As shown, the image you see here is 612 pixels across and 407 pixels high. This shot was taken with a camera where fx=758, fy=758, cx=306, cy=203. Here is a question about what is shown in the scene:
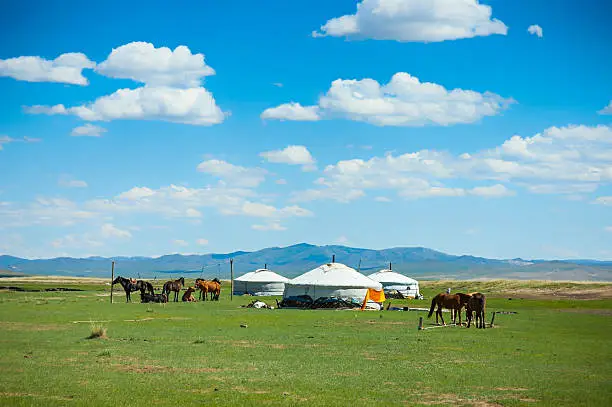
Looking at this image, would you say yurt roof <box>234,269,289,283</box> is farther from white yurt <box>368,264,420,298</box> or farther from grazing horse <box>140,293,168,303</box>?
grazing horse <box>140,293,168,303</box>

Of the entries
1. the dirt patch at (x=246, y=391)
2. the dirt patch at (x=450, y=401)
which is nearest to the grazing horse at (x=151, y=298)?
the dirt patch at (x=246, y=391)

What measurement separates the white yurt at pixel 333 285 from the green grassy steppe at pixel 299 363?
17480mm

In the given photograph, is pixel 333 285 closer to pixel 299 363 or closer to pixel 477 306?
pixel 477 306

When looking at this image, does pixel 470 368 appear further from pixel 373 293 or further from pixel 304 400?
pixel 373 293

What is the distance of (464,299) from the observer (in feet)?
136

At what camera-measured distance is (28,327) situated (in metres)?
36.2

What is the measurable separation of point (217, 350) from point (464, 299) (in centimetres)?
1831

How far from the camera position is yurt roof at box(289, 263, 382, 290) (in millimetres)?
60312

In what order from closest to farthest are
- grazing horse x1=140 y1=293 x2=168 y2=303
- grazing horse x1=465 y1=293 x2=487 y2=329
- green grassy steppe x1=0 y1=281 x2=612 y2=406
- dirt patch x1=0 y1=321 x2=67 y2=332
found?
green grassy steppe x1=0 y1=281 x2=612 y2=406 → dirt patch x1=0 y1=321 x2=67 y2=332 → grazing horse x1=465 y1=293 x2=487 y2=329 → grazing horse x1=140 y1=293 x2=168 y2=303

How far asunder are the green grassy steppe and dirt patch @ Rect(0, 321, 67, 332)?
0.05 metres

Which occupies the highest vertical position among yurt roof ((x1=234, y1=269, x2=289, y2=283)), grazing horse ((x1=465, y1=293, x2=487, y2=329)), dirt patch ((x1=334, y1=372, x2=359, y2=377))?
yurt roof ((x1=234, y1=269, x2=289, y2=283))

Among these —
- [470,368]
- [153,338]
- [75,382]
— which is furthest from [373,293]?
[75,382]

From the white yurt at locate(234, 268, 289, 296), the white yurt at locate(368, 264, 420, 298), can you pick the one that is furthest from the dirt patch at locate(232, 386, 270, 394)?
the white yurt at locate(368, 264, 420, 298)

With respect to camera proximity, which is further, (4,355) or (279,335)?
(279,335)
